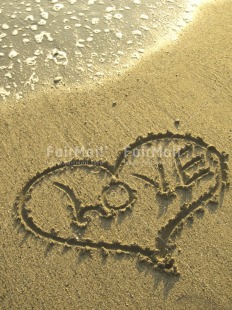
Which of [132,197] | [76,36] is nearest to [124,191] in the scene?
[132,197]

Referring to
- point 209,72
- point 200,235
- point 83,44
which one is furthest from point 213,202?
point 83,44

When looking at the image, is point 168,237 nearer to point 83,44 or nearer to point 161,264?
point 161,264

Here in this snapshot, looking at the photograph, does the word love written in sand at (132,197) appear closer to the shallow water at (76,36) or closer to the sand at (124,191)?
the sand at (124,191)

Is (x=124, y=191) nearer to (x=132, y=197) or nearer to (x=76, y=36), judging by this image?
(x=132, y=197)

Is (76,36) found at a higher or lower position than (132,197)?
higher

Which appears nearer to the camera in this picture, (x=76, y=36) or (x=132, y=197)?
(x=132, y=197)
